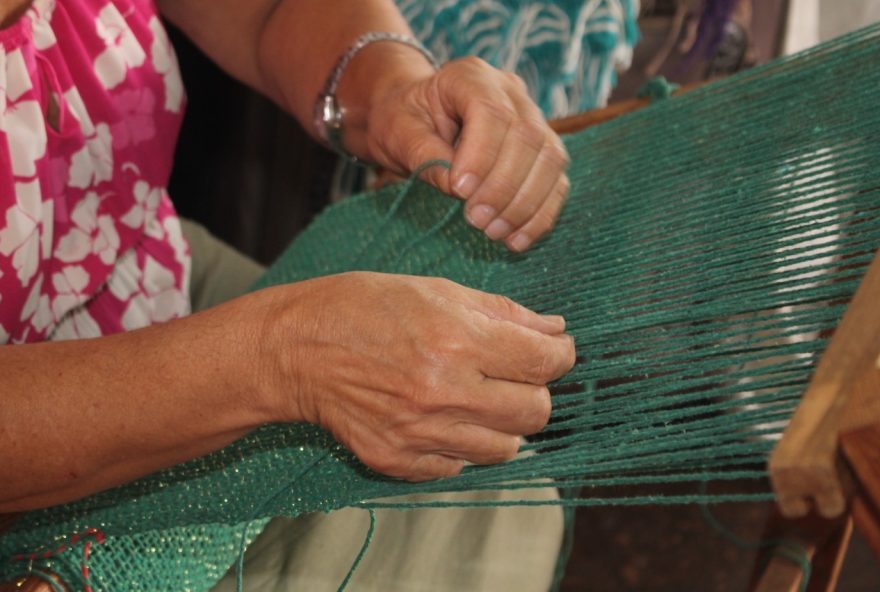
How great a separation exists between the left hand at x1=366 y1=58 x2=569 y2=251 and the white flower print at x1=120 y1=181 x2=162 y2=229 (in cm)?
33

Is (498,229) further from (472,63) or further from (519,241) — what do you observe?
(472,63)

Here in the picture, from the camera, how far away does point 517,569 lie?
3.40 ft

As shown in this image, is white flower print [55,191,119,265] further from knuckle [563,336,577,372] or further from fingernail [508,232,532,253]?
knuckle [563,336,577,372]

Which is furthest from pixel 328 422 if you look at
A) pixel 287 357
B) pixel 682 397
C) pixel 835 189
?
pixel 835 189

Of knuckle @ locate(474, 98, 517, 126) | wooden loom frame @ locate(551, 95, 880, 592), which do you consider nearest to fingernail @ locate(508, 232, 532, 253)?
knuckle @ locate(474, 98, 517, 126)

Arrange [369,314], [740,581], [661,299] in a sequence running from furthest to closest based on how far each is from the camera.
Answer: [740,581] → [661,299] → [369,314]

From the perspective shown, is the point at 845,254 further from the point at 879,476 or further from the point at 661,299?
the point at 879,476

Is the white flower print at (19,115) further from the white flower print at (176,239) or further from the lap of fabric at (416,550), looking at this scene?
the lap of fabric at (416,550)

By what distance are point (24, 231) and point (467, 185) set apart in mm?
451

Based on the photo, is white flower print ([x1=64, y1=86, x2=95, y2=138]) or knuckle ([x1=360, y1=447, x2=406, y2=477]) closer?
knuckle ([x1=360, y1=447, x2=406, y2=477])

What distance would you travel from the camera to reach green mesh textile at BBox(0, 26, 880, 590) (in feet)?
2.38

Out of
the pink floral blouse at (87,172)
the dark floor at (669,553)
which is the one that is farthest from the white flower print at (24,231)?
the dark floor at (669,553)

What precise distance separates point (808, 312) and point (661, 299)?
0.47 feet

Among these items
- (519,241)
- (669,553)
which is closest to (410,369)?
(519,241)
